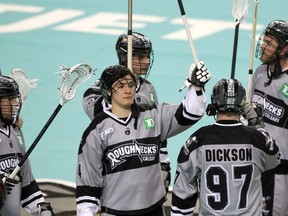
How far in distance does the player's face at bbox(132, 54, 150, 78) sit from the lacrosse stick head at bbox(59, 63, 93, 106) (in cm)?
77

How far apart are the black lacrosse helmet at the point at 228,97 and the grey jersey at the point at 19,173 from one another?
55.6 inches

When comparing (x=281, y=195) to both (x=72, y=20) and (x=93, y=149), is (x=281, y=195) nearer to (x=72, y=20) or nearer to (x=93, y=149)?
(x=93, y=149)

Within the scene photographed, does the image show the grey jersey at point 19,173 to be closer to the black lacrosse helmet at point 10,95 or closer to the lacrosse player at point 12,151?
the lacrosse player at point 12,151

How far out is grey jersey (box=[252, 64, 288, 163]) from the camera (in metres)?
8.08

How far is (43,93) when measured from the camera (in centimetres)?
1171

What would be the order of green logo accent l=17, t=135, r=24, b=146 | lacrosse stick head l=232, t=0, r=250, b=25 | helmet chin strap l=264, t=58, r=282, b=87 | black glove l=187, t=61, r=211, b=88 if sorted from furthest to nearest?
helmet chin strap l=264, t=58, r=282, b=87 → lacrosse stick head l=232, t=0, r=250, b=25 → green logo accent l=17, t=135, r=24, b=146 → black glove l=187, t=61, r=211, b=88

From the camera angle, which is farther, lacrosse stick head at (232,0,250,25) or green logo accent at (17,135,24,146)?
lacrosse stick head at (232,0,250,25)

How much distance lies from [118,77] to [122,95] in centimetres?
13

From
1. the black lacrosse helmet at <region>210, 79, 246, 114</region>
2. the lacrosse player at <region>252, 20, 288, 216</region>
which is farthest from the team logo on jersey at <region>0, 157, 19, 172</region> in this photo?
the lacrosse player at <region>252, 20, 288, 216</region>

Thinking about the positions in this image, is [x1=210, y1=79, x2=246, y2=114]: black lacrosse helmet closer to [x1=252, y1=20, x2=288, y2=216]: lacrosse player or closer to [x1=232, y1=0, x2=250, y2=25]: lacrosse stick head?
[x1=232, y1=0, x2=250, y2=25]: lacrosse stick head

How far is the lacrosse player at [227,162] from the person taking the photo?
6660mm

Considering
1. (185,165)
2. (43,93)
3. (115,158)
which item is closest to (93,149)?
(115,158)

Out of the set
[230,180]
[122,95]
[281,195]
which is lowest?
[281,195]

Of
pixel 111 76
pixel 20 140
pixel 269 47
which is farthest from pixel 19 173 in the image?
A: pixel 269 47
